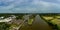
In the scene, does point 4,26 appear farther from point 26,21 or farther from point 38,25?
point 38,25

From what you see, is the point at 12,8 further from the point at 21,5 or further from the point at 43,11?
the point at 43,11

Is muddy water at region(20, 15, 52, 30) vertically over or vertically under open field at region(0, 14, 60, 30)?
under

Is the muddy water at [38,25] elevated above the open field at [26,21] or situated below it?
below

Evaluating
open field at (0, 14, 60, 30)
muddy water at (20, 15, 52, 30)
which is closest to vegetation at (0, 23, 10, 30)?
open field at (0, 14, 60, 30)

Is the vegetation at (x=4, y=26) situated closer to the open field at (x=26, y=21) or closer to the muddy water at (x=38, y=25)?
the open field at (x=26, y=21)

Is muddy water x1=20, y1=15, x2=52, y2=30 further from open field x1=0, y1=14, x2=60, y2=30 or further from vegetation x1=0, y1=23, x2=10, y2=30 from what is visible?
vegetation x1=0, y1=23, x2=10, y2=30

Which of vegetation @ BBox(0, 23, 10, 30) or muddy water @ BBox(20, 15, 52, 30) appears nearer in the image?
vegetation @ BBox(0, 23, 10, 30)

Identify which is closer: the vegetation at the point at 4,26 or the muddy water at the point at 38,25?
the vegetation at the point at 4,26

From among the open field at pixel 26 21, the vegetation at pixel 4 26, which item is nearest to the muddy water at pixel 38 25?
the open field at pixel 26 21

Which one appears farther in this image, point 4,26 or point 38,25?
point 38,25

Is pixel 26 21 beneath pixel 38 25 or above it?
above

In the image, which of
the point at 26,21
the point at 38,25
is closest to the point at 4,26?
the point at 26,21

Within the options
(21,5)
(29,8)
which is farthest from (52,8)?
(21,5)
